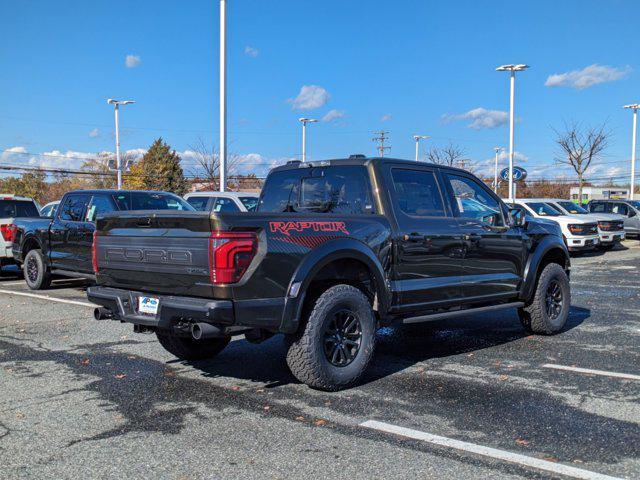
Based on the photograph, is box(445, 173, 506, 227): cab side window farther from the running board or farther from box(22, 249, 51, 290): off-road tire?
box(22, 249, 51, 290): off-road tire

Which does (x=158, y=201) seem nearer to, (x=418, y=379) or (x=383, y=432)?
(x=418, y=379)

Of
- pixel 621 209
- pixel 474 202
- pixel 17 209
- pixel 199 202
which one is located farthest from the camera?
pixel 621 209

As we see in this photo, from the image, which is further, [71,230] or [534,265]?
[71,230]

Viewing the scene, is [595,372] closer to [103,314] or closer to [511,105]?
[103,314]

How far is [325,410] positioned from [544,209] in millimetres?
17706

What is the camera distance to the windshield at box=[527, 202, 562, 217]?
2066cm

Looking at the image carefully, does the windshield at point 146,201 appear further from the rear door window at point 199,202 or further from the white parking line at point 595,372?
the white parking line at point 595,372

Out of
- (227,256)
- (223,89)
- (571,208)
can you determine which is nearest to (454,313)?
(227,256)

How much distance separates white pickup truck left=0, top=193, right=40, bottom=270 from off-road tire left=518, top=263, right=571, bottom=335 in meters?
10.2

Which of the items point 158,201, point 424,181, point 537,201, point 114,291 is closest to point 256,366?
point 114,291

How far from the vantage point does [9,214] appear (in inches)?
570

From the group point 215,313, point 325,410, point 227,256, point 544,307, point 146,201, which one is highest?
point 146,201

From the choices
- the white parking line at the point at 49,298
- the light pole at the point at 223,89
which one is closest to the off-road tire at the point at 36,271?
the white parking line at the point at 49,298

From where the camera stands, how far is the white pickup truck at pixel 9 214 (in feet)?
45.5
